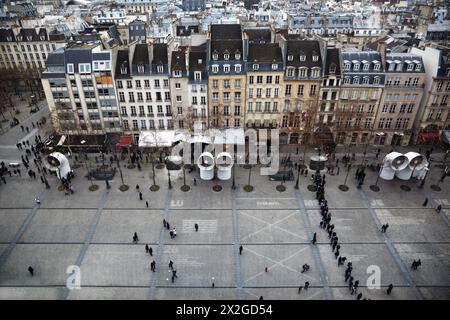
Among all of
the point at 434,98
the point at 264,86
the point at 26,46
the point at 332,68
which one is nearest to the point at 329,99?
the point at 332,68

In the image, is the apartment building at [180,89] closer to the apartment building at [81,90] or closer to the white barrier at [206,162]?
the apartment building at [81,90]

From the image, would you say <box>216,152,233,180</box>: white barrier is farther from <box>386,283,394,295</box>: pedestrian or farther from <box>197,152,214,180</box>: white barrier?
<box>386,283,394,295</box>: pedestrian

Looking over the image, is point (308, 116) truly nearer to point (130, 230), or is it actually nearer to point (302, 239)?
point (302, 239)

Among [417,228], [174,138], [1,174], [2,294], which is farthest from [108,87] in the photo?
[417,228]

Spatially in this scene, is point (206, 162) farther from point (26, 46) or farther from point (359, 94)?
point (26, 46)

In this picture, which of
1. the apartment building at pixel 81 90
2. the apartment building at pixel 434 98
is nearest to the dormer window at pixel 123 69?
the apartment building at pixel 81 90

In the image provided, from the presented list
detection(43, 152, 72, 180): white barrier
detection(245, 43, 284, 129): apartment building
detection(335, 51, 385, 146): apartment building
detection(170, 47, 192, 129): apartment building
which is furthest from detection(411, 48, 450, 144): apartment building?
detection(43, 152, 72, 180): white barrier
